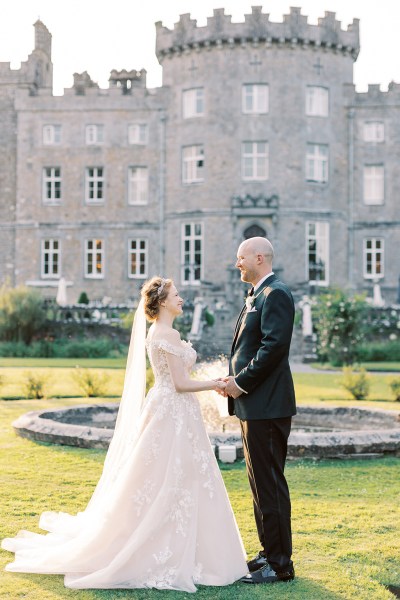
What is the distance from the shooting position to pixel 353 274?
119ft

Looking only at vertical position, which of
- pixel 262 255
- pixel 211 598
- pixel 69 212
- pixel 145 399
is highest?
pixel 69 212

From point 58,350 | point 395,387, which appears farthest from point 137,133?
point 395,387

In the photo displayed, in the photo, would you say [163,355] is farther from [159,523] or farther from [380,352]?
[380,352]

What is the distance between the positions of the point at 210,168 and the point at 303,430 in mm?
24967

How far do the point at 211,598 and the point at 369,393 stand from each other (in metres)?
11.5

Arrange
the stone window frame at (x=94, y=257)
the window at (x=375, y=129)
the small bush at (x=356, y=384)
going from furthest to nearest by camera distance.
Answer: the stone window frame at (x=94, y=257), the window at (x=375, y=129), the small bush at (x=356, y=384)

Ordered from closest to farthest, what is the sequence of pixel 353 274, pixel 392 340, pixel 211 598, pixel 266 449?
pixel 211 598, pixel 266 449, pixel 392 340, pixel 353 274

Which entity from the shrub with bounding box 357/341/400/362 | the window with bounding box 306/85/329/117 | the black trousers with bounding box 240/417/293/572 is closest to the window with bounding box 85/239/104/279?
the window with bounding box 306/85/329/117

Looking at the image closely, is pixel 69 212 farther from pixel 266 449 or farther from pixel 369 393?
pixel 266 449

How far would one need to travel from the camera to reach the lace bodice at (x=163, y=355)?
19.5ft

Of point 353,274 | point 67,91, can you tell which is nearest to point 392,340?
point 353,274

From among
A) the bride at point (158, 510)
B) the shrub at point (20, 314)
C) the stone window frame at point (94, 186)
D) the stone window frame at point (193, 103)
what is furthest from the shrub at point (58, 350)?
the bride at point (158, 510)

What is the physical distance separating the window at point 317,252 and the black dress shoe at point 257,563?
98.6ft

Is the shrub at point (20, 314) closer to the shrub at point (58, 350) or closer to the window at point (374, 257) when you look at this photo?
the shrub at point (58, 350)
